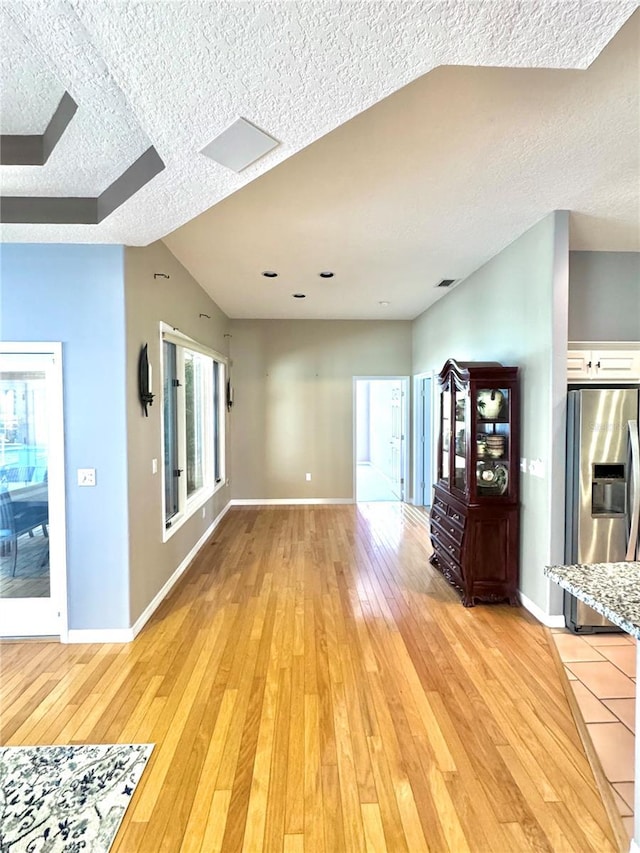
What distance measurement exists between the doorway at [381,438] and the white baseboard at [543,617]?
3.79 meters

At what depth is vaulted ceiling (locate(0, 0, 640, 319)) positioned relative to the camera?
123 centimetres

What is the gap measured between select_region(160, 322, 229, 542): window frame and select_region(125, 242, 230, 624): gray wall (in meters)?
0.11

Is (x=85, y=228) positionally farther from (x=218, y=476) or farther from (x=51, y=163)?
(x=218, y=476)

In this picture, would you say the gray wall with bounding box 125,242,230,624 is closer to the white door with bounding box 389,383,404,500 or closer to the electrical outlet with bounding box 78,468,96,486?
the electrical outlet with bounding box 78,468,96,486

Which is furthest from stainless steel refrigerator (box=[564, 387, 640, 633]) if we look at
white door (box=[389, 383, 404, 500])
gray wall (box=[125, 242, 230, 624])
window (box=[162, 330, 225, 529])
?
white door (box=[389, 383, 404, 500])

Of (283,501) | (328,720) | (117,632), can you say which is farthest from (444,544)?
(283,501)

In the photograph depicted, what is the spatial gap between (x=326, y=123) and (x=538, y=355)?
2349mm

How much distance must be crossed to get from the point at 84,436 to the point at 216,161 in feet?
6.29

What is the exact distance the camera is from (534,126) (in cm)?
209

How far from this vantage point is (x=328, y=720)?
7.08 ft

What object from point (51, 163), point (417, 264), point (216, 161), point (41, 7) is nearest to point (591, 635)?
point (417, 264)

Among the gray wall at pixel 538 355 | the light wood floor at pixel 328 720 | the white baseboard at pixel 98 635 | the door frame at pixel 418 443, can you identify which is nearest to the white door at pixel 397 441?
the door frame at pixel 418 443

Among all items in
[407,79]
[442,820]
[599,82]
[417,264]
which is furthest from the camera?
[417,264]

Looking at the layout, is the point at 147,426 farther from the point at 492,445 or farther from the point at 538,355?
the point at 538,355
